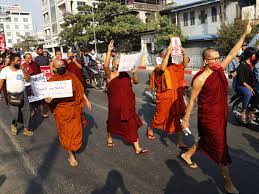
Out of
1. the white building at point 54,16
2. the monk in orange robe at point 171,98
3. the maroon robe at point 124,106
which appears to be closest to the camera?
the maroon robe at point 124,106

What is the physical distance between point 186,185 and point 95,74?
9825mm

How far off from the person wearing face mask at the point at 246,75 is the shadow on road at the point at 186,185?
251 cm

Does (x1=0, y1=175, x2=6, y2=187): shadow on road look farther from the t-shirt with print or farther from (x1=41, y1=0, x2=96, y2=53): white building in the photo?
(x1=41, y1=0, x2=96, y2=53): white building

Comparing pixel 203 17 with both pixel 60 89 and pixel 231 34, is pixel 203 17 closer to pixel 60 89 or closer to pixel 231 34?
pixel 231 34

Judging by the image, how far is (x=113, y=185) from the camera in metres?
4.20

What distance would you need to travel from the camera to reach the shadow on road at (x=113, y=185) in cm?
403

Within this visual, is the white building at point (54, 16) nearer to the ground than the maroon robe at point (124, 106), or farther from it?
farther from it

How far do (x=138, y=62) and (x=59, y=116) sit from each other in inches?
58.3

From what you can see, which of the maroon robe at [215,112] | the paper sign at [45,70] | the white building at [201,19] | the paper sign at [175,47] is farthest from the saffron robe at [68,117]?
the white building at [201,19]

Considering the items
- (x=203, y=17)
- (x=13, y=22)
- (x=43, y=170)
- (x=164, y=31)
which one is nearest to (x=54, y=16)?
(x=164, y=31)

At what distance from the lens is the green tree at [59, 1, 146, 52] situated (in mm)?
30500

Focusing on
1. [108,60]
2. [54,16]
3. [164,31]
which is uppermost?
[54,16]

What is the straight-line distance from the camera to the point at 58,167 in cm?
498

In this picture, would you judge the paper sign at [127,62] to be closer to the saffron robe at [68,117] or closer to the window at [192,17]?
the saffron robe at [68,117]
